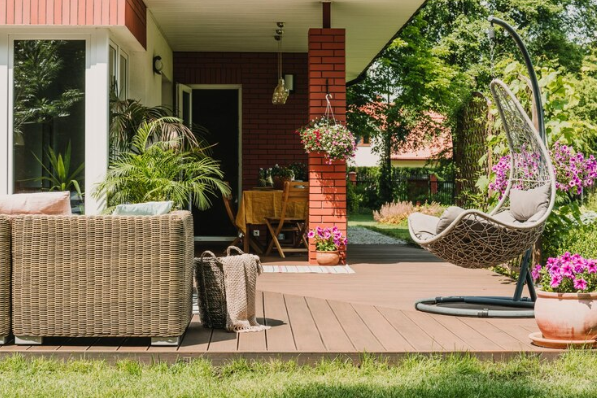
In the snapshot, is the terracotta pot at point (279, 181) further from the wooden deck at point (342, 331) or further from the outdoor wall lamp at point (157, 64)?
the wooden deck at point (342, 331)

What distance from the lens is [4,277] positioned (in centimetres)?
417

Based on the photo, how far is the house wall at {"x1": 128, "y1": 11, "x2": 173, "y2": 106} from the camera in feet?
27.3

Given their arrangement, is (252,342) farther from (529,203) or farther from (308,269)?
(308,269)

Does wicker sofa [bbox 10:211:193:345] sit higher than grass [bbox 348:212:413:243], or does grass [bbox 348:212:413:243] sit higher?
wicker sofa [bbox 10:211:193:345]

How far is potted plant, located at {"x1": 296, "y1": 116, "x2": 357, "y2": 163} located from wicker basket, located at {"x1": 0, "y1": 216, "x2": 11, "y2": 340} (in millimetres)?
4385

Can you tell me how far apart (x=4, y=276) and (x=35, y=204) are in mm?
449

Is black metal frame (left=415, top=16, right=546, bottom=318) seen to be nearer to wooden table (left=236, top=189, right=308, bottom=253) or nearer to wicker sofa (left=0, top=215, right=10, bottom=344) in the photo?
wicker sofa (left=0, top=215, right=10, bottom=344)

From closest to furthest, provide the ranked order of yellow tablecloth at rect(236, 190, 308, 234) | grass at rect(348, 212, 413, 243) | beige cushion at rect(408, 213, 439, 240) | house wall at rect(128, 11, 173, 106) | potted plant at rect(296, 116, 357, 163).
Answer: beige cushion at rect(408, 213, 439, 240), potted plant at rect(296, 116, 357, 163), house wall at rect(128, 11, 173, 106), yellow tablecloth at rect(236, 190, 308, 234), grass at rect(348, 212, 413, 243)

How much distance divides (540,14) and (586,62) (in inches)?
112

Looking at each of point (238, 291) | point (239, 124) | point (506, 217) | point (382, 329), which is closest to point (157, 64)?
point (239, 124)

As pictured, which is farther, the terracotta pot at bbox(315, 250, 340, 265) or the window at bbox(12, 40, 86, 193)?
the terracotta pot at bbox(315, 250, 340, 265)

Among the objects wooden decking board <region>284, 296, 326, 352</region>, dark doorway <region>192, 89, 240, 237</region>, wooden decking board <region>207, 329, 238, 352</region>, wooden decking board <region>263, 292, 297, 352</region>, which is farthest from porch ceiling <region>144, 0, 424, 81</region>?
wooden decking board <region>207, 329, 238, 352</region>

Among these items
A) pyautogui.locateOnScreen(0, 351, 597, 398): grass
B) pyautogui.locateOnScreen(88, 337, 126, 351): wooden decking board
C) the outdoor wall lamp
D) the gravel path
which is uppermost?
the outdoor wall lamp

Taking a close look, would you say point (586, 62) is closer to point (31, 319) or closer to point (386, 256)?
point (386, 256)
